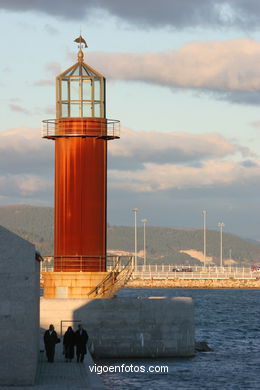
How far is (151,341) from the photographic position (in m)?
45.8

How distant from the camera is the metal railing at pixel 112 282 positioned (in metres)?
47.9

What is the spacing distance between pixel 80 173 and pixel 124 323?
7.87 meters

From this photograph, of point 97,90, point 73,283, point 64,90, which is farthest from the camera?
point 97,90

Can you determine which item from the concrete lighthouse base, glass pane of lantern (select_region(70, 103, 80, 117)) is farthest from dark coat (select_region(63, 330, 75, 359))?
glass pane of lantern (select_region(70, 103, 80, 117))

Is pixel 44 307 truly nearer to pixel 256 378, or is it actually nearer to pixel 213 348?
pixel 256 378

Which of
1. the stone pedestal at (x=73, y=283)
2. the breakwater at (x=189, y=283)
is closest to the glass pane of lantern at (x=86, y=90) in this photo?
the stone pedestal at (x=73, y=283)

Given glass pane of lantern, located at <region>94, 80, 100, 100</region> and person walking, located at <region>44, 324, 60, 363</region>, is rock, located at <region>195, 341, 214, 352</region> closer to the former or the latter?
glass pane of lantern, located at <region>94, 80, 100, 100</region>

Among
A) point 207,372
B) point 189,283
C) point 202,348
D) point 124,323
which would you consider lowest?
point 207,372

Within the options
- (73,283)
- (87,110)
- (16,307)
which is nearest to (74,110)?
(87,110)

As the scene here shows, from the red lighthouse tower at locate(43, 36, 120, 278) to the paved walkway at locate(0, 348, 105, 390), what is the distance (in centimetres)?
972

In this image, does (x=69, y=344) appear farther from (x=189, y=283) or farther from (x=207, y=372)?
(x=189, y=283)

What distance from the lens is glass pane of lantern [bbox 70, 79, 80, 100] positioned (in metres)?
49.3

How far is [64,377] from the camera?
110 feet

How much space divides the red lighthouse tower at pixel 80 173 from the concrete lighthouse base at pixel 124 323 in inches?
118
